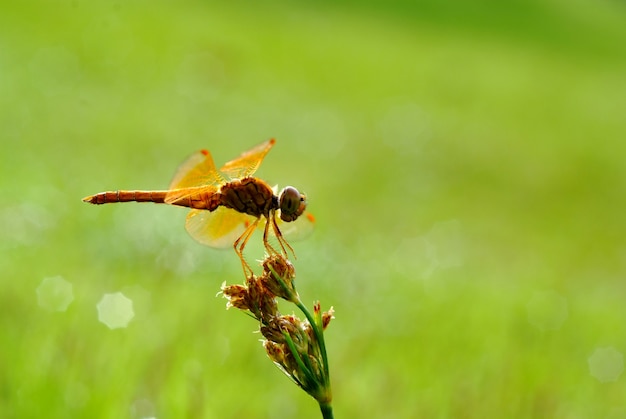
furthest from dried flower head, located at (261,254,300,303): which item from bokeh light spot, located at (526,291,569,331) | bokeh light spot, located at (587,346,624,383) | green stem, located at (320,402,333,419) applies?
bokeh light spot, located at (526,291,569,331)

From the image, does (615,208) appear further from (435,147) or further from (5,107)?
(5,107)

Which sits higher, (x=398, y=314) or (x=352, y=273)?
(x=352, y=273)

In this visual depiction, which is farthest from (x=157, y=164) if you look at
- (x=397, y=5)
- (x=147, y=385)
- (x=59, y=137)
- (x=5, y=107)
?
(x=397, y=5)

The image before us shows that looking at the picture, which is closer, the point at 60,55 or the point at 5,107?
the point at 5,107

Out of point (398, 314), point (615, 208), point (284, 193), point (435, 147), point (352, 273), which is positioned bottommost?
point (284, 193)

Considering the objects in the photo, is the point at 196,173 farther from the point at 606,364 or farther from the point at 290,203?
the point at 606,364

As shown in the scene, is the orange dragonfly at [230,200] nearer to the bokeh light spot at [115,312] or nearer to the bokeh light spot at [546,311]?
the bokeh light spot at [115,312]

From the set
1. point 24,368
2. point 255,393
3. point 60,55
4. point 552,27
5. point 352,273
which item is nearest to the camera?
point 24,368
